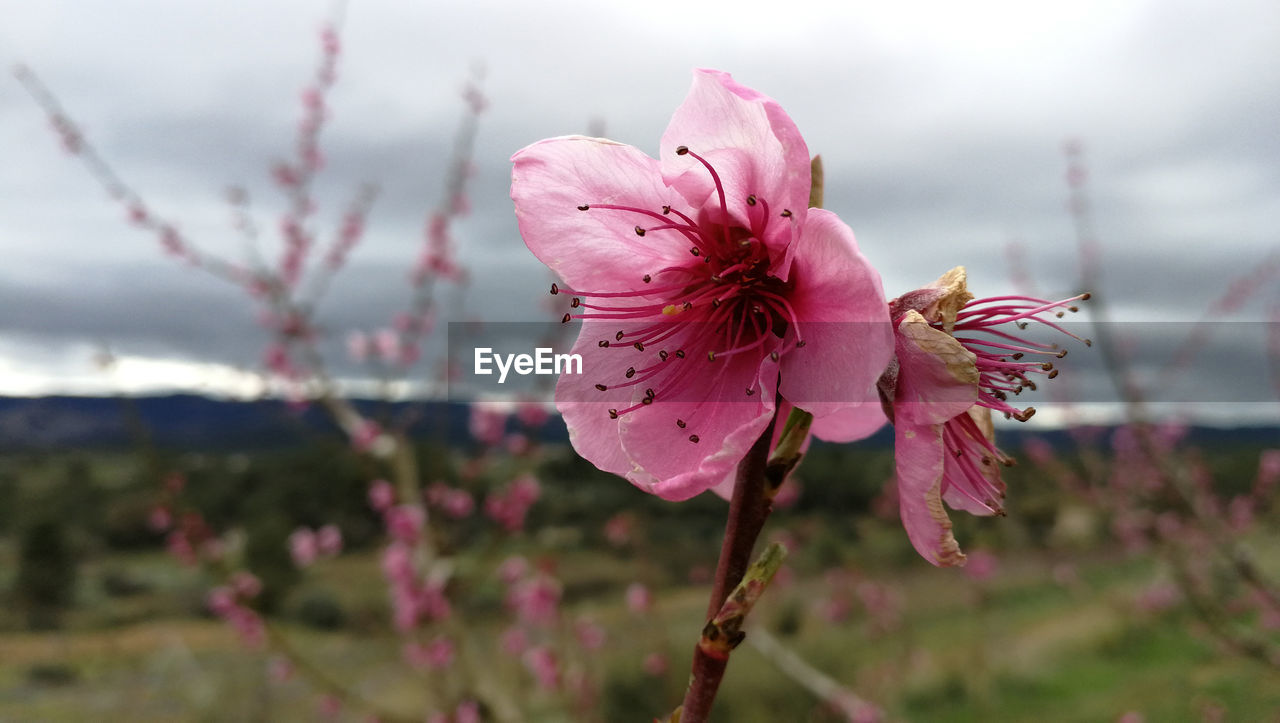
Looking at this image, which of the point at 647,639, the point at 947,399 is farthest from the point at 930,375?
the point at 647,639

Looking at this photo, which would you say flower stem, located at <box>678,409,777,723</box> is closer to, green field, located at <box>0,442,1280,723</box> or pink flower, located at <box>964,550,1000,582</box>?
green field, located at <box>0,442,1280,723</box>

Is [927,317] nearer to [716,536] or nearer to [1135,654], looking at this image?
[716,536]

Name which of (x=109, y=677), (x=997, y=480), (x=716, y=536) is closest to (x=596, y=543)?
(x=716, y=536)

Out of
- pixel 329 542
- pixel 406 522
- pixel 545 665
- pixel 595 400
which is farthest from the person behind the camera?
pixel 329 542

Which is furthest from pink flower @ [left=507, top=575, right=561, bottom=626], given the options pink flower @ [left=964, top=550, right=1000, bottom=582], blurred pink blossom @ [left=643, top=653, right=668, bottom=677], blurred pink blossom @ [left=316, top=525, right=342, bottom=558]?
pink flower @ [left=964, top=550, right=1000, bottom=582]

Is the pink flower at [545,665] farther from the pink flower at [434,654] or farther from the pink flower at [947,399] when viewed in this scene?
the pink flower at [947,399]

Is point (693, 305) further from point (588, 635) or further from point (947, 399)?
point (588, 635)

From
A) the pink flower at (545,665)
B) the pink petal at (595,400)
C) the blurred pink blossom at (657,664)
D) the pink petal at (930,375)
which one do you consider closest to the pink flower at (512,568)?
the pink flower at (545,665)
